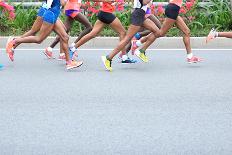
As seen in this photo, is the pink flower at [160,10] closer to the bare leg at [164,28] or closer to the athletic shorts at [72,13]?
the bare leg at [164,28]

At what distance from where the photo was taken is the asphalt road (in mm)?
6902

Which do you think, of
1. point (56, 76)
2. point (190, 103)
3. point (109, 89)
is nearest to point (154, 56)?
point (56, 76)

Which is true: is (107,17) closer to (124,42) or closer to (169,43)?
(124,42)

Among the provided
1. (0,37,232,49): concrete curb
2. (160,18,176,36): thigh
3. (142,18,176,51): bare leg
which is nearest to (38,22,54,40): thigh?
(142,18,176,51): bare leg

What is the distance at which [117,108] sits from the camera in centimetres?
867

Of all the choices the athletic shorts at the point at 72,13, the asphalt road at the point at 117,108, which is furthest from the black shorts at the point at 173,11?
the athletic shorts at the point at 72,13

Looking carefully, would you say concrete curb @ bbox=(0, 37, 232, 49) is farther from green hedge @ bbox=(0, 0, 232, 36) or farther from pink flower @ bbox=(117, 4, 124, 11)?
pink flower @ bbox=(117, 4, 124, 11)

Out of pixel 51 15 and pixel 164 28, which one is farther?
pixel 164 28

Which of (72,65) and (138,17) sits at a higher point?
(138,17)

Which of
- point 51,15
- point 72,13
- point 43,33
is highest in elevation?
point 51,15

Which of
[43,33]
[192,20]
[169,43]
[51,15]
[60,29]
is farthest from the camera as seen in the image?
[192,20]

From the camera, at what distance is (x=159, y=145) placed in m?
6.88

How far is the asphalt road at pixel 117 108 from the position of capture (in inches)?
272

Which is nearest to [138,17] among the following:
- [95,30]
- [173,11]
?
[173,11]
